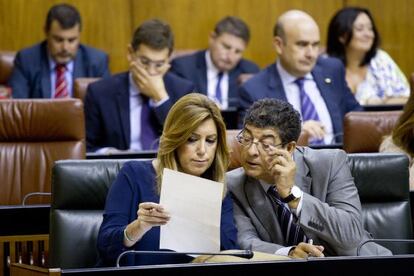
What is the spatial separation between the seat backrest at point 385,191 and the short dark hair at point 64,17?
3.84 m

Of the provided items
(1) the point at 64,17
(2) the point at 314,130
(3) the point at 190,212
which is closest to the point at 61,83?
(1) the point at 64,17

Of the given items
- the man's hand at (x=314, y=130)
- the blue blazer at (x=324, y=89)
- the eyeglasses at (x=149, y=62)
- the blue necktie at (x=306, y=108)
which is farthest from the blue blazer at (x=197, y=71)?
the man's hand at (x=314, y=130)

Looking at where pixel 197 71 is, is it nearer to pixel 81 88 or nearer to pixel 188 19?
pixel 188 19

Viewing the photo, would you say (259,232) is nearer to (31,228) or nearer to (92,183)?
(92,183)

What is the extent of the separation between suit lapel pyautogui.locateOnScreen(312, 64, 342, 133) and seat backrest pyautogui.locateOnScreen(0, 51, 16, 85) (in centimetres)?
265

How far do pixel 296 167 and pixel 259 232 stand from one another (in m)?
0.26

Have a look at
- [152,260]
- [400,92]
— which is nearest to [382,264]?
[152,260]

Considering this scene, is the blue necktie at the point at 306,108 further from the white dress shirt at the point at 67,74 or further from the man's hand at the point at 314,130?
the white dress shirt at the point at 67,74

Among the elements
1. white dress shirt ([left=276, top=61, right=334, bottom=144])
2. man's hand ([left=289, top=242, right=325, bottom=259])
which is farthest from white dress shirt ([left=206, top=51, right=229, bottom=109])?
man's hand ([left=289, top=242, right=325, bottom=259])

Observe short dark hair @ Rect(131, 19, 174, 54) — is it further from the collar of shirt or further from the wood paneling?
the wood paneling

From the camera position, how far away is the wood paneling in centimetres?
898

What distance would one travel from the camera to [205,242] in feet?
10.6

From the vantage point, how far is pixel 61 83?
7426 millimetres

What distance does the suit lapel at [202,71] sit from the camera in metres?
7.54
